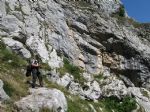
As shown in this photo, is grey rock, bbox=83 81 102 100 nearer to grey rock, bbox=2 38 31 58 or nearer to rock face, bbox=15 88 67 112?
grey rock, bbox=2 38 31 58

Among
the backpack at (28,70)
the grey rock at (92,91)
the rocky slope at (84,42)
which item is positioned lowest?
the grey rock at (92,91)

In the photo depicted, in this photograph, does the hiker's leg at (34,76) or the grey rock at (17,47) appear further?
the grey rock at (17,47)

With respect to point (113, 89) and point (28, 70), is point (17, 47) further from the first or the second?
point (113, 89)

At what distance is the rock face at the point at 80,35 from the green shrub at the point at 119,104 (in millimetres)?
3770

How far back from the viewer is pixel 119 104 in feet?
112

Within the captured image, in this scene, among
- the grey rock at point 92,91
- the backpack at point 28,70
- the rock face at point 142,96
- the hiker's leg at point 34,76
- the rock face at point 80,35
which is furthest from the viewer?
the rock face at point 142,96

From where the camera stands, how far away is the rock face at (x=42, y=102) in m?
22.2

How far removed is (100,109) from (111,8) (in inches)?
605

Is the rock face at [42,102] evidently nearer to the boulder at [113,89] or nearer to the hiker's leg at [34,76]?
the hiker's leg at [34,76]

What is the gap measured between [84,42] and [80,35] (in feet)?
2.87

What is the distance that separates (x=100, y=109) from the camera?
3212cm

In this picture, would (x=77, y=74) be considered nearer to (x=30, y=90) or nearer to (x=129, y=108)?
(x=129, y=108)

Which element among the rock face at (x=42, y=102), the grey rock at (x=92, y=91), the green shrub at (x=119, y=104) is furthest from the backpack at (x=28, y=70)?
the green shrub at (x=119, y=104)

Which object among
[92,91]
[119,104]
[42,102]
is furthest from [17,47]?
[119,104]
